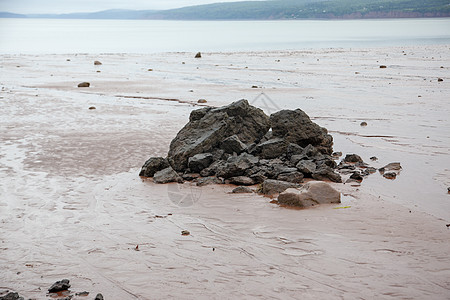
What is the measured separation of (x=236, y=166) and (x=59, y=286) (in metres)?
4.72

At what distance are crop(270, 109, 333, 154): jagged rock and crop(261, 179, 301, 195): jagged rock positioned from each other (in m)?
1.89

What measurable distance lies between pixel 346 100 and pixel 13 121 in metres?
11.5

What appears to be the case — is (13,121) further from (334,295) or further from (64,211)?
(334,295)

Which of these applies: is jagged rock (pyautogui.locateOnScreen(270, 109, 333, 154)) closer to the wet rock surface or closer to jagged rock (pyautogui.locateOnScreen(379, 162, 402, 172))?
the wet rock surface

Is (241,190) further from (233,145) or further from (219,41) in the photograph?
(219,41)

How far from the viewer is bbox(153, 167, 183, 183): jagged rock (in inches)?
376

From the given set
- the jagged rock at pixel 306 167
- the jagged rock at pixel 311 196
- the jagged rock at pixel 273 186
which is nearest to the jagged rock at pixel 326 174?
the jagged rock at pixel 306 167

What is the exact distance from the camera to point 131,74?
30.5 m

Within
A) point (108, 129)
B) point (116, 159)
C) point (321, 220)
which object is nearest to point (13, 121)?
point (108, 129)

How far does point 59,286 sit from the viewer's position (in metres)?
5.28

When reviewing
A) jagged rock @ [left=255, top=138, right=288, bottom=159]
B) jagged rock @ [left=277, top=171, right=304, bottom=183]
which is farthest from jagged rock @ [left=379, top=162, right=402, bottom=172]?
jagged rock @ [left=255, top=138, right=288, bottom=159]

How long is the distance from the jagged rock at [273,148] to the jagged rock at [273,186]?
1.60 m

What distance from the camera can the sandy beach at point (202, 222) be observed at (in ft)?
18.1

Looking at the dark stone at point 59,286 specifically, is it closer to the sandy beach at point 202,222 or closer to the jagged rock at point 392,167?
the sandy beach at point 202,222
